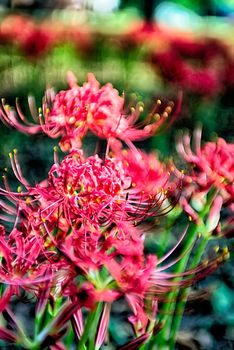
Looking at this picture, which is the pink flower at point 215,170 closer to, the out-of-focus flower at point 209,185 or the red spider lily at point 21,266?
the out-of-focus flower at point 209,185

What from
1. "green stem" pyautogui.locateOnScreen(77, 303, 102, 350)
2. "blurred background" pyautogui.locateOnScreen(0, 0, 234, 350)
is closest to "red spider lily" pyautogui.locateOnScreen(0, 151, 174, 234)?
"green stem" pyautogui.locateOnScreen(77, 303, 102, 350)

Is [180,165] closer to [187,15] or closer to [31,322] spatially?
[187,15]

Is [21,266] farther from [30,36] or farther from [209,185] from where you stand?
[30,36]

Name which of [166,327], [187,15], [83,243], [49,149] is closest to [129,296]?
[83,243]

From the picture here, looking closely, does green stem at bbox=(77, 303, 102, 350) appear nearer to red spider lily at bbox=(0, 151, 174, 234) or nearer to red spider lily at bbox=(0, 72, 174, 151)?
red spider lily at bbox=(0, 151, 174, 234)

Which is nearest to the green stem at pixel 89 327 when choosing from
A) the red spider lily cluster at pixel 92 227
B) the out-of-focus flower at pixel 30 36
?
the red spider lily cluster at pixel 92 227

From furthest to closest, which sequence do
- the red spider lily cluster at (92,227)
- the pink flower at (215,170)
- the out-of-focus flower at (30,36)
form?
the out-of-focus flower at (30,36) < the pink flower at (215,170) < the red spider lily cluster at (92,227)
